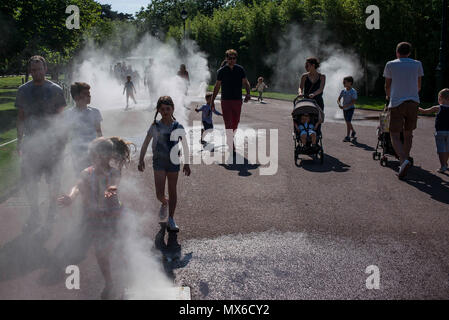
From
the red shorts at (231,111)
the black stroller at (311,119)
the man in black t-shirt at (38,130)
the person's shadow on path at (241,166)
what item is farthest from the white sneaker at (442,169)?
the man in black t-shirt at (38,130)

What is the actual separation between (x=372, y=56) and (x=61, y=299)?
89.1 feet

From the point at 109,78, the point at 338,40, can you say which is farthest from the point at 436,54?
the point at 109,78

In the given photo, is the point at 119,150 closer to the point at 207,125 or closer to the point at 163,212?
the point at 163,212

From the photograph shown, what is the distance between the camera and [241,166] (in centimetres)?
930

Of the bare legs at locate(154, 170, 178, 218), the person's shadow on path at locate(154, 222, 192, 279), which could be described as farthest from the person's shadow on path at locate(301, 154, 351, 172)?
the person's shadow on path at locate(154, 222, 192, 279)

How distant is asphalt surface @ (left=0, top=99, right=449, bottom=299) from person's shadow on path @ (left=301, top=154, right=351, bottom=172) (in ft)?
0.12

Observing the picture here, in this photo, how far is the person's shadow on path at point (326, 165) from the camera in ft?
29.1

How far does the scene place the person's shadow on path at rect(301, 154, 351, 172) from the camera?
8883 millimetres

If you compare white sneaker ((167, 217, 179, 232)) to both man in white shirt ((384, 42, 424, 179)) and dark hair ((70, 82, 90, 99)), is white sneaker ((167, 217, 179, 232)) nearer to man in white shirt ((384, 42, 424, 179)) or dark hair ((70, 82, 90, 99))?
dark hair ((70, 82, 90, 99))

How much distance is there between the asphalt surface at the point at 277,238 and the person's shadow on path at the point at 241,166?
0.25 ft

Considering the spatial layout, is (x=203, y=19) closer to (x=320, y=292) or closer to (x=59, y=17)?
(x=59, y=17)

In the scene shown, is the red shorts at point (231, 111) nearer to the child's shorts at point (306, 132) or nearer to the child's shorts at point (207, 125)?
the child's shorts at point (306, 132)

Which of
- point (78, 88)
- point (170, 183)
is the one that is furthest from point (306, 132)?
point (78, 88)

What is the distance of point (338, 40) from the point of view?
3042cm
